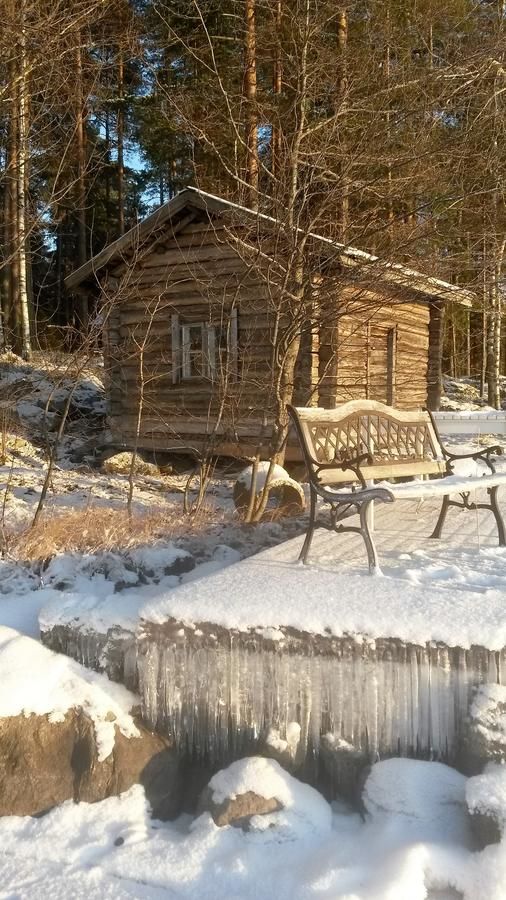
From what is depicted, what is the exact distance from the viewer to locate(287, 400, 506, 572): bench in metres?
4.02

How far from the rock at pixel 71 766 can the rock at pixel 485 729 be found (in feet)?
4.43

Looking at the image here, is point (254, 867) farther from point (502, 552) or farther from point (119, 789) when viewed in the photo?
point (502, 552)

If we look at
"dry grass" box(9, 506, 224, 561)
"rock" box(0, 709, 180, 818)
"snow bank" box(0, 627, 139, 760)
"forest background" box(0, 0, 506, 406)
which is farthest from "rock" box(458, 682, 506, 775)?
"forest background" box(0, 0, 506, 406)

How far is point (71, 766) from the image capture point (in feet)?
10.8

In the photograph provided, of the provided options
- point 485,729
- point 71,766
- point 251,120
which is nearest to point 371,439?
point 485,729

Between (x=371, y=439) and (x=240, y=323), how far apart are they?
593cm

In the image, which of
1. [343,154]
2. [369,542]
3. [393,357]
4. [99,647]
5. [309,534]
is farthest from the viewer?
[393,357]

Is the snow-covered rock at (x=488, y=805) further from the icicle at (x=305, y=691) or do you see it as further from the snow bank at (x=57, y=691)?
the snow bank at (x=57, y=691)

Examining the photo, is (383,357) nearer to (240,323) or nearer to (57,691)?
(240,323)

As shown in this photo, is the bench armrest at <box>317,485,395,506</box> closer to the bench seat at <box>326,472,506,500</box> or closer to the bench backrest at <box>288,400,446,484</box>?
the bench seat at <box>326,472,506,500</box>

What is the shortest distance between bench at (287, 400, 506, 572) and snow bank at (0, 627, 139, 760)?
1.32 metres

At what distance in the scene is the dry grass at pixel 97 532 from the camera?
514 centimetres

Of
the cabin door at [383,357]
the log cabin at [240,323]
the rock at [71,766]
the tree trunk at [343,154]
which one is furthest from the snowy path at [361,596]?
the cabin door at [383,357]

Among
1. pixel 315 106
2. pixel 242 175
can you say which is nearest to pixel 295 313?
pixel 242 175
